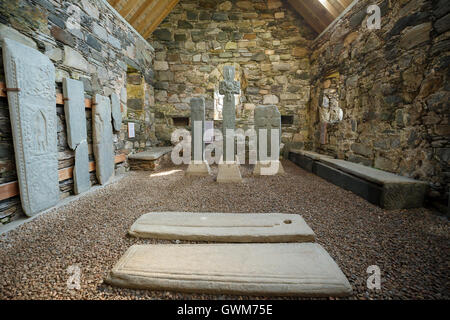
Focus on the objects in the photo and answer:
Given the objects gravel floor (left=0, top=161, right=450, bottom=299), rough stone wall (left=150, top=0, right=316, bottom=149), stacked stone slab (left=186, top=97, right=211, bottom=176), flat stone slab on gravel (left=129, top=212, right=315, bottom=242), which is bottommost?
gravel floor (left=0, top=161, right=450, bottom=299)

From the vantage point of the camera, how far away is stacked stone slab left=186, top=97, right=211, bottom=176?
3.54m

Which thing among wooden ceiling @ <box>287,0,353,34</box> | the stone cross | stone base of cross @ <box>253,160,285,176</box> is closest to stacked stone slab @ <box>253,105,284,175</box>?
stone base of cross @ <box>253,160,285,176</box>

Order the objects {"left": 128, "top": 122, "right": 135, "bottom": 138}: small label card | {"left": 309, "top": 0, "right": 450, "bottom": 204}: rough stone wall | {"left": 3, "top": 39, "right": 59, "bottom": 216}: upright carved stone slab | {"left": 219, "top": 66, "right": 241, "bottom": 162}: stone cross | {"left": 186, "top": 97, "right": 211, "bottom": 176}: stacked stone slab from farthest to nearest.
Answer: {"left": 128, "top": 122, "right": 135, "bottom": 138}: small label card < {"left": 186, "top": 97, "right": 211, "bottom": 176}: stacked stone slab < {"left": 219, "top": 66, "right": 241, "bottom": 162}: stone cross < {"left": 309, "top": 0, "right": 450, "bottom": 204}: rough stone wall < {"left": 3, "top": 39, "right": 59, "bottom": 216}: upright carved stone slab

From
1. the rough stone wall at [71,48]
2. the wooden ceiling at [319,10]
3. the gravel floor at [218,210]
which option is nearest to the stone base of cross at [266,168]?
the gravel floor at [218,210]

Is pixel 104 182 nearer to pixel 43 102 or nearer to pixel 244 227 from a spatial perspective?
pixel 43 102

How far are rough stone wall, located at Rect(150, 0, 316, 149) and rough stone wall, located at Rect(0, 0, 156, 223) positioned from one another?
1235 mm

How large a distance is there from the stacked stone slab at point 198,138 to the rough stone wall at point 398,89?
109 inches

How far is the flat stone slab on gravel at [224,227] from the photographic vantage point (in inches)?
59.2

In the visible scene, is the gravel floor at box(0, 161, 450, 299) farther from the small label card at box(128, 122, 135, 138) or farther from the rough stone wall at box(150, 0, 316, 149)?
the rough stone wall at box(150, 0, 316, 149)

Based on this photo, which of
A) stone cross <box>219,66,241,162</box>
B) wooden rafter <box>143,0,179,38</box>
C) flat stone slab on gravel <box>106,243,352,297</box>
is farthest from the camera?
wooden rafter <box>143,0,179,38</box>

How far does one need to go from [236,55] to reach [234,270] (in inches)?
209

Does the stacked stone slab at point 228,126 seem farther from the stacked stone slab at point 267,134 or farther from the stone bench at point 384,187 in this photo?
the stone bench at point 384,187

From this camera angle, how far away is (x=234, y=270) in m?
1.13

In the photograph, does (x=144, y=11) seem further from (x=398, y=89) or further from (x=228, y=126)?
(x=398, y=89)
